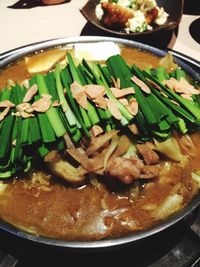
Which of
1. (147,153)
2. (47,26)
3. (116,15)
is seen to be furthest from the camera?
(47,26)

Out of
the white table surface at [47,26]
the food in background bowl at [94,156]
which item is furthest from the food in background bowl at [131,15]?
the food in background bowl at [94,156]

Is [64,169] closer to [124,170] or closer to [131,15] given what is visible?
[124,170]

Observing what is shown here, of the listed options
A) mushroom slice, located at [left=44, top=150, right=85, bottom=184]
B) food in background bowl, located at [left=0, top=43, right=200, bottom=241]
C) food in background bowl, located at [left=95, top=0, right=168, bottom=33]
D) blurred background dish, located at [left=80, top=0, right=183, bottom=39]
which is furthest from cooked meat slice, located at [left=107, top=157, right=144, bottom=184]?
food in background bowl, located at [left=95, top=0, right=168, bottom=33]

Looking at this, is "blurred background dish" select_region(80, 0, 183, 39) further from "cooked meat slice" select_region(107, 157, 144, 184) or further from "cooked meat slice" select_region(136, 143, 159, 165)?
"cooked meat slice" select_region(107, 157, 144, 184)

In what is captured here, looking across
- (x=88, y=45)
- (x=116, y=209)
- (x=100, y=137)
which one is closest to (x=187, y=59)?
(x=88, y=45)

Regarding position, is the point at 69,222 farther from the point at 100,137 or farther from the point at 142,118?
the point at 142,118

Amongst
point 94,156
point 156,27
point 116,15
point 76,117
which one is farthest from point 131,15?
point 94,156
